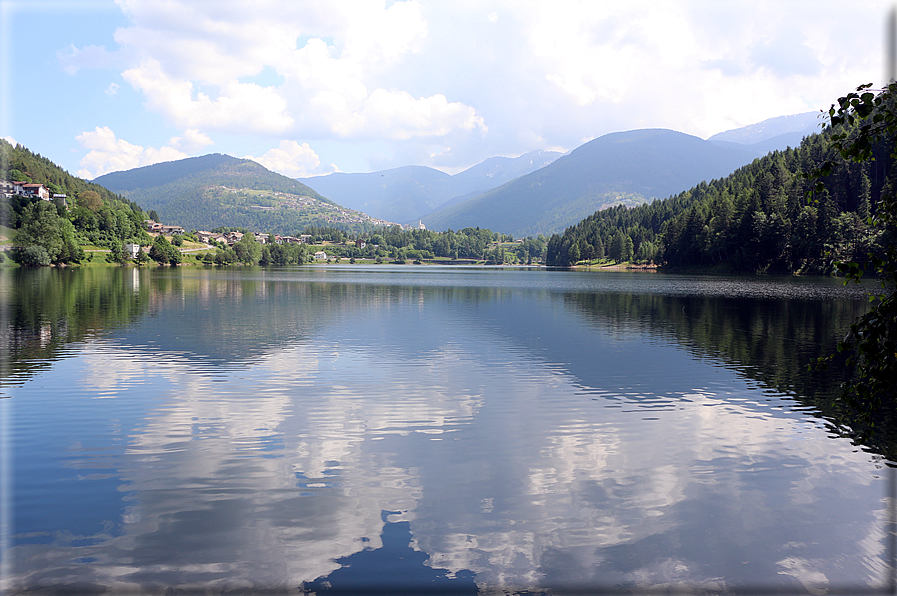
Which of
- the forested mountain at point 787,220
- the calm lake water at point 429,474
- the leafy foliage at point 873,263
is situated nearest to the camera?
the leafy foliage at point 873,263

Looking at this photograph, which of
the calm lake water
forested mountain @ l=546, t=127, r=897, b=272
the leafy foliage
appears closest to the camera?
the leafy foliage

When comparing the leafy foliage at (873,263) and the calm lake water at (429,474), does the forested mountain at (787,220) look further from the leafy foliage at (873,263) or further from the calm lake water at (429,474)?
the leafy foliage at (873,263)

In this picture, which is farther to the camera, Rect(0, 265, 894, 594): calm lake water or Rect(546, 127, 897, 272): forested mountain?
Rect(546, 127, 897, 272): forested mountain

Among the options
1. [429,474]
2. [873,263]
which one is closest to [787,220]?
[429,474]

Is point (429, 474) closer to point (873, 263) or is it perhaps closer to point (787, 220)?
point (873, 263)

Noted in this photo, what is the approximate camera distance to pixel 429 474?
573 inches

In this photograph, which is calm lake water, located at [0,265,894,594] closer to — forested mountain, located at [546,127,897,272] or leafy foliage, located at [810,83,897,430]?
leafy foliage, located at [810,83,897,430]

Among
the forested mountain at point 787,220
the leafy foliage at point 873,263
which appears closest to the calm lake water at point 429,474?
the leafy foliage at point 873,263

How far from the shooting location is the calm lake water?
1023 centimetres

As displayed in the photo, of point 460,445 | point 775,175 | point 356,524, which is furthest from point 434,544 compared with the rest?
point 775,175

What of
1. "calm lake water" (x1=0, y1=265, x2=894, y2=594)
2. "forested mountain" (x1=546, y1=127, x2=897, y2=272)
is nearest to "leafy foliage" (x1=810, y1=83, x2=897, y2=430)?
"calm lake water" (x1=0, y1=265, x2=894, y2=594)

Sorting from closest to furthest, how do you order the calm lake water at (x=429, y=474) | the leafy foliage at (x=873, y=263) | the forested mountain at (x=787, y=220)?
the leafy foliage at (x=873, y=263), the calm lake water at (x=429, y=474), the forested mountain at (x=787, y=220)

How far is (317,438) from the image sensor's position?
57.0 feet

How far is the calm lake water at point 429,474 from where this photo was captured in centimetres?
1023
